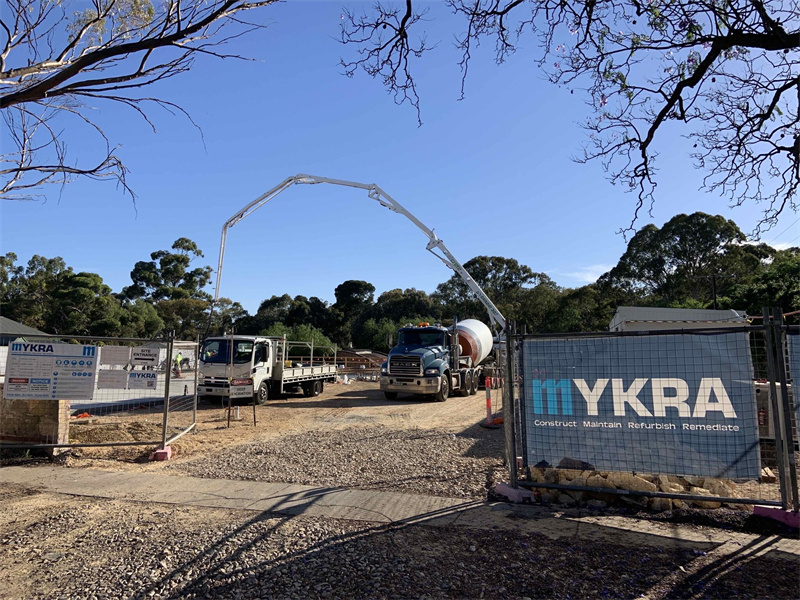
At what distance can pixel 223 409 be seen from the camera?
17.0 meters

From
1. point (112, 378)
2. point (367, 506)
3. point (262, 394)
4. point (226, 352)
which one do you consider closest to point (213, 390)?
point (226, 352)

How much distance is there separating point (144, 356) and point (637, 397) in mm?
8102

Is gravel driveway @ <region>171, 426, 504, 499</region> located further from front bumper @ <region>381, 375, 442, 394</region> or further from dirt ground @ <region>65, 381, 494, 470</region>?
front bumper @ <region>381, 375, 442, 394</region>

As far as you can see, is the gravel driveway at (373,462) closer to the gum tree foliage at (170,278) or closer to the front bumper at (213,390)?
the front bumper at (213,390)

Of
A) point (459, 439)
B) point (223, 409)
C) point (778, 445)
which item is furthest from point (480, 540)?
point (223, 409)

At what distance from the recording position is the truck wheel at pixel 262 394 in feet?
59.3

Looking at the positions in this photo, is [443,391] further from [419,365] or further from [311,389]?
[311,389]

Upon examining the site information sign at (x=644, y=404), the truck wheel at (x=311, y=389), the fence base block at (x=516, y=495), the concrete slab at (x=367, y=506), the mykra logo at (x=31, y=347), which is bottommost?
the concrete slab at (x=367, y=506)

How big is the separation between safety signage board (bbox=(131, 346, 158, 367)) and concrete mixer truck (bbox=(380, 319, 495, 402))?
11.4 meters

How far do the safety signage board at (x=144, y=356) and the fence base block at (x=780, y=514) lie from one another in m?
9.05

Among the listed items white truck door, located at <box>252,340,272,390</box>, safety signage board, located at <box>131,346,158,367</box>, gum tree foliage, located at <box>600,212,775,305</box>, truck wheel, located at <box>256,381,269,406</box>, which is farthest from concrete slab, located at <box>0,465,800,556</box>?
gum tree foliage, located at <box>600,212,775,305</box>

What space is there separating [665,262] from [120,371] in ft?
165

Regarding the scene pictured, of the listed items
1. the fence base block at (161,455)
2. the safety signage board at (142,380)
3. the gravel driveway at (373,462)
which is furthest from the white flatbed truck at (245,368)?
the fence base block at (161,455)

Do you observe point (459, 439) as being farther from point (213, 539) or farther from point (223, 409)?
point (223, 409)
